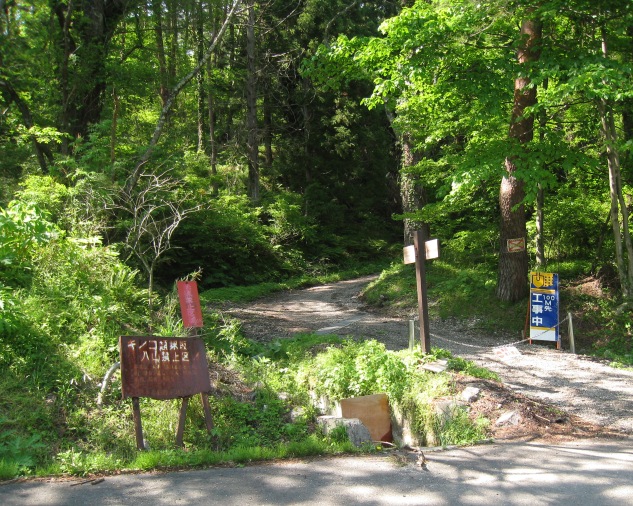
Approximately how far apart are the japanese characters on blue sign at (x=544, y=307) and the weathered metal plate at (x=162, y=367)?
7.91m

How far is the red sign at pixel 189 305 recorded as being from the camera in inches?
277

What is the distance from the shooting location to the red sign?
7.04 metres

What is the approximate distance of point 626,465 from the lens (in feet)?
17.3

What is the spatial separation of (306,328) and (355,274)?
13.2 m

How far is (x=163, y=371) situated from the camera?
619cm

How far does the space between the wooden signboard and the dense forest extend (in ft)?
3.03

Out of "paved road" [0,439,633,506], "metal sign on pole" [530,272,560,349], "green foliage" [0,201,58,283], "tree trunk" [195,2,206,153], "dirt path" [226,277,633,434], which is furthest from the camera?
"tree trunk" [195,2,206,153]

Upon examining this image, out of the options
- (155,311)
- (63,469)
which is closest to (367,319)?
(155,311)

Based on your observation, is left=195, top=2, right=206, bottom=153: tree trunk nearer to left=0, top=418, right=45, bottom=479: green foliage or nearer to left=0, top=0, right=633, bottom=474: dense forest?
left=0, top=0, right=633, bottom=474: dense forest

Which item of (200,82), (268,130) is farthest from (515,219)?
(268,130)

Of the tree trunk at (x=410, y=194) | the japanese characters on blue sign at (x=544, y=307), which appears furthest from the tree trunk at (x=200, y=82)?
the japanese characters on blue sign at (x=544, y=307)

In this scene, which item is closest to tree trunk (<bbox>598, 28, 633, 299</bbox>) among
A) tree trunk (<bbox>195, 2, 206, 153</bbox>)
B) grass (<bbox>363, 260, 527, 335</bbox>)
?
grass (<bbox>363, 260, 527, 335</bbox>)

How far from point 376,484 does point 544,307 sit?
8497 millimetres

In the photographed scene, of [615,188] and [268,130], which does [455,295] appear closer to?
[615,188]
